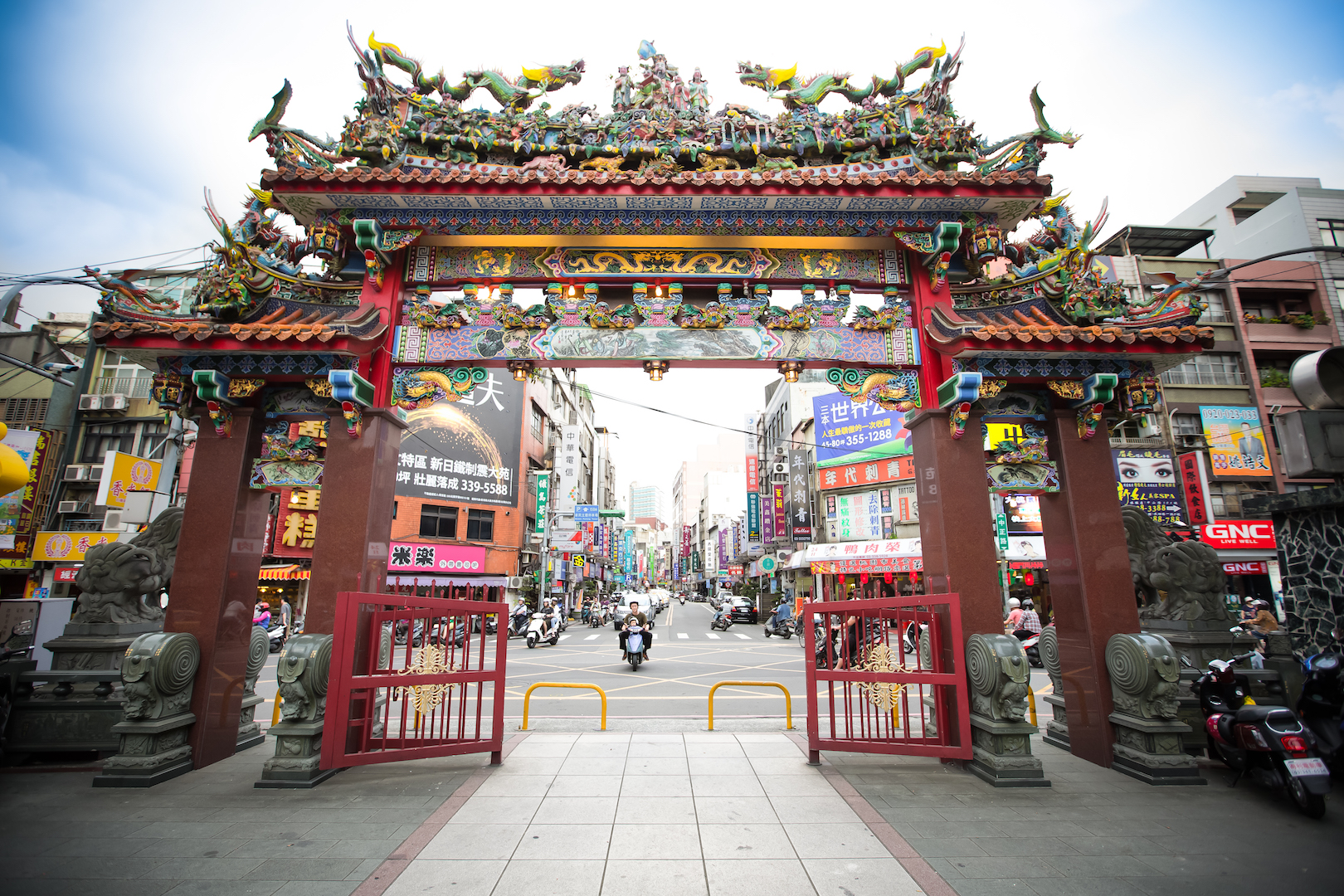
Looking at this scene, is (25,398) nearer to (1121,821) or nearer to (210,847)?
(210,847)

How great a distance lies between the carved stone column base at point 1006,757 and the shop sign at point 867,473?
2045 cm

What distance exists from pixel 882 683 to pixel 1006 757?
4.09 feet

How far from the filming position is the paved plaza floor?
3.79 m

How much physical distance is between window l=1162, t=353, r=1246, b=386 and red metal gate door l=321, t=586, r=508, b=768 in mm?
28729

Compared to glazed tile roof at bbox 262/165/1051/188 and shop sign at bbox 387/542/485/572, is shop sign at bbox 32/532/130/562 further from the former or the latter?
glazed tile roof at bbox 262/165/1051/188

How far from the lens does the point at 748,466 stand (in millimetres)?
38219

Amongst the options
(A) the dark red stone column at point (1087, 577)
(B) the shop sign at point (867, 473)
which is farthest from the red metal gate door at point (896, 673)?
(B) the shop sign at point (867, 473)

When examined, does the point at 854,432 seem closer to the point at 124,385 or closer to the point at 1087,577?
the point at 1087,577

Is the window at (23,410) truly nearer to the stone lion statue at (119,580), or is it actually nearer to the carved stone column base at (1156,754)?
the stone lion statue at (119,580)

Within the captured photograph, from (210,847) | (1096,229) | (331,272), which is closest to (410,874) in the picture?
(210,847)

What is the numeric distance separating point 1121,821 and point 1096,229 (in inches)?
248

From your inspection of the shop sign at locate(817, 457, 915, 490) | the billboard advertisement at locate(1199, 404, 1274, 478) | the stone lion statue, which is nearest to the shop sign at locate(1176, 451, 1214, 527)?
the billboard advertisement at locate(1199, 404, 1274, 478)

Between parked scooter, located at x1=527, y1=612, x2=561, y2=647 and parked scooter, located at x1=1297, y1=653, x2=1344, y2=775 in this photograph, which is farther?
parked scooter, located at x1=527, y1=612, x2=561, y2=647

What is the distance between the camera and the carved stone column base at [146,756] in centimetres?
548
